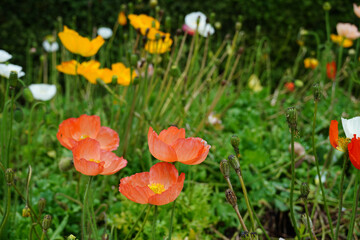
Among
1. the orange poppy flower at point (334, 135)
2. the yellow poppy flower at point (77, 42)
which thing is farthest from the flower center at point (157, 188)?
the yellow poppy flower at point (77, 42)

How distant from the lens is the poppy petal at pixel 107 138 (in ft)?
3.07

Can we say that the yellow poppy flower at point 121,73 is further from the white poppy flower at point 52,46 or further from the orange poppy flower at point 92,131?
the white poppy flower at point 52,46

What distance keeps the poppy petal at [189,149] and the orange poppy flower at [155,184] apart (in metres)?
0.03

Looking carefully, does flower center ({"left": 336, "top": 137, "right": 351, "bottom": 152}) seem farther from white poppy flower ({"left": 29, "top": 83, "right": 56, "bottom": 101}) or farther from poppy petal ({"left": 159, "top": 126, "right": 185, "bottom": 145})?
white poppy flower ({"left": 29, "top": 83, "right": 56, "bottom": 101})

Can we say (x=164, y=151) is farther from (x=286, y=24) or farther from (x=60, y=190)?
(x=286, y=24)

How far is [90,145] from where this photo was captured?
801mm

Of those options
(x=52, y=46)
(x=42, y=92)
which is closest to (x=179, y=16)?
(x=52, y=46)

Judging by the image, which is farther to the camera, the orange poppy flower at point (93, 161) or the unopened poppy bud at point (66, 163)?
the unopened poppy bud at point (66, 163)

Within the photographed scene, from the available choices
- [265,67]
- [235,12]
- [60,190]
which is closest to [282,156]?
[60,190]

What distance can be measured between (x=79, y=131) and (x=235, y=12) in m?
2.70

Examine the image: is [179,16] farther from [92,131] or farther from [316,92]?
[316,92]

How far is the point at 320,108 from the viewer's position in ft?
7.23

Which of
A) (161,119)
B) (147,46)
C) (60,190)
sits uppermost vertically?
(147,46)

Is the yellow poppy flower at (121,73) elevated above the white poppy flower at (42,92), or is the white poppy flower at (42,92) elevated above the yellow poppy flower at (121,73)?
the yellow poppy flower at (121,73)
